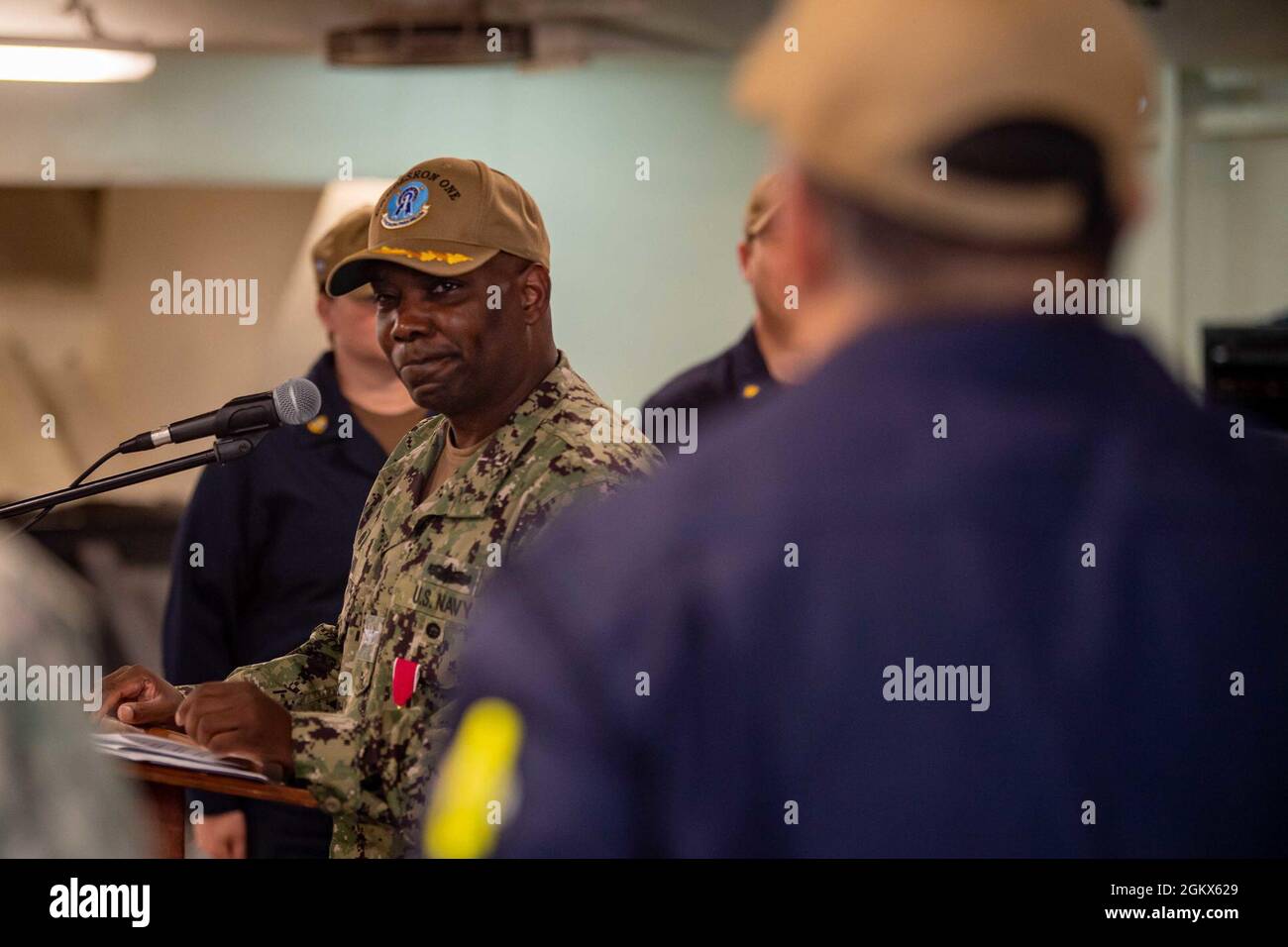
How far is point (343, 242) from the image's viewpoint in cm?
278

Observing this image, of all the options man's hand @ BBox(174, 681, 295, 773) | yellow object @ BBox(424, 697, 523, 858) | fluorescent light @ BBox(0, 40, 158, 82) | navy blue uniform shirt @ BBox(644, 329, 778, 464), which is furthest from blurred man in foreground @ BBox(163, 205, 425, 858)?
yellow object @ BBox(424, 697, 523, 858)

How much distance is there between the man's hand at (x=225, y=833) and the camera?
8.79 ft

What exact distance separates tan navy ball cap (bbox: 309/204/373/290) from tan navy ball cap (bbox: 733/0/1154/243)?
196cm

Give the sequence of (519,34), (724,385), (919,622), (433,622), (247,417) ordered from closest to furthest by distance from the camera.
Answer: (919,622) < (433,622) < (247,417) < (724,385) < (519,34)

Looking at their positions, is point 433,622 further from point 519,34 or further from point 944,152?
point 519,34

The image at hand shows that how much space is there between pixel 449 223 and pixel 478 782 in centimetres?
125

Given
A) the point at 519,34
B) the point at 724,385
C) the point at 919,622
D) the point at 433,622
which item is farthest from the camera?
the point at 519,34

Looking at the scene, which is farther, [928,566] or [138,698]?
[138,698]

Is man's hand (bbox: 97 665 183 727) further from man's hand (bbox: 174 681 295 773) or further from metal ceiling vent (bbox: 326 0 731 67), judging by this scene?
metal ceiling vent (bbox: 326 0 731 67)

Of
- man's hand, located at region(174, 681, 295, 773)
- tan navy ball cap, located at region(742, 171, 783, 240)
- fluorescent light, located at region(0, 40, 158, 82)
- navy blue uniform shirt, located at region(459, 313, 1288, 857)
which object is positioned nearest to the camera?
navy blue uniform shirt, located at region(459, 313, 1288, 857)

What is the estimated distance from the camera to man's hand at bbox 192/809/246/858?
105 inches

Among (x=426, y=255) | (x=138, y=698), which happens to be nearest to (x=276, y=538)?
(x=138, y=698)

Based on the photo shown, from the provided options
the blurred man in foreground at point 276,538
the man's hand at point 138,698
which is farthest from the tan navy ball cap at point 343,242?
the man's hand at point 138,698

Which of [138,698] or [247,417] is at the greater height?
[247,417]
